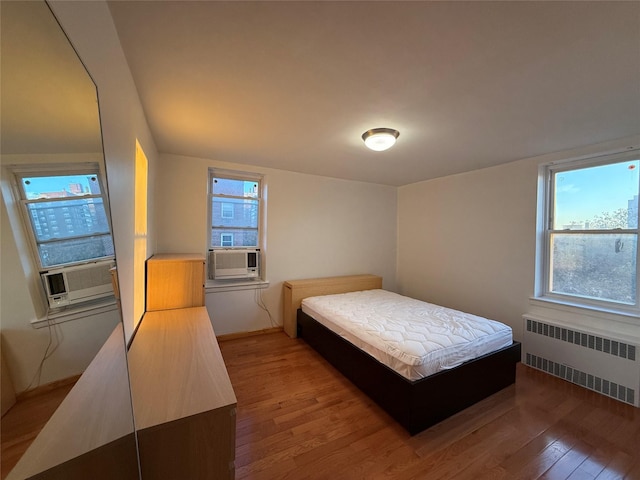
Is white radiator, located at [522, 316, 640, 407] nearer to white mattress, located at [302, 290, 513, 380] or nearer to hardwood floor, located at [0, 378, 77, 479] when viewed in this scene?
white mattress, located at [302, 290, 513, 380]

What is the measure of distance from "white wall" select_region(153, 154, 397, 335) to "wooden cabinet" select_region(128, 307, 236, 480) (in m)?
2.00

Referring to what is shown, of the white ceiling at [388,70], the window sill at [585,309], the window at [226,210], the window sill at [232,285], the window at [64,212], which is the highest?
the white ceiling at [388,70]

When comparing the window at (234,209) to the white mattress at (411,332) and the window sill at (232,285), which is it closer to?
the window sill at (232,285)

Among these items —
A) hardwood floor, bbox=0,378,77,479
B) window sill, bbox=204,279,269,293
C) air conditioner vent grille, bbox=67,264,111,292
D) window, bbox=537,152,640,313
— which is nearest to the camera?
hardwood floor, bbox=0,378,77,479

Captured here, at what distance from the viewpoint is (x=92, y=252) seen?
837 millimetres

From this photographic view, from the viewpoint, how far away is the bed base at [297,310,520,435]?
1.79 metres

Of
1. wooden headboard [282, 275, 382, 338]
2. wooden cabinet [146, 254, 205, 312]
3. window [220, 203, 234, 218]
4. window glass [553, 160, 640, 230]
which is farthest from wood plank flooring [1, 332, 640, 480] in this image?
window [220, 203, 234, 218]

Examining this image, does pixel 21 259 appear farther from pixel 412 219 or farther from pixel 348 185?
pixel 412 219

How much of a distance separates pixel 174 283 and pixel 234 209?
4.81 feet

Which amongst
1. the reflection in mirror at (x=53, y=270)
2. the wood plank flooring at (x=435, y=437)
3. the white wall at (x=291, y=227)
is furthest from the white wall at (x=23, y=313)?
the white wall at (x=291, y=227)

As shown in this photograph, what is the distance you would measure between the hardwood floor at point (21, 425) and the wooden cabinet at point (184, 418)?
50 cm

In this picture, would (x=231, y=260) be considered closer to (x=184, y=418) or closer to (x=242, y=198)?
(x=242, y=198)

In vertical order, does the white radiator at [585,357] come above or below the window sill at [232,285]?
below

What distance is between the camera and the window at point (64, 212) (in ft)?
1.82
